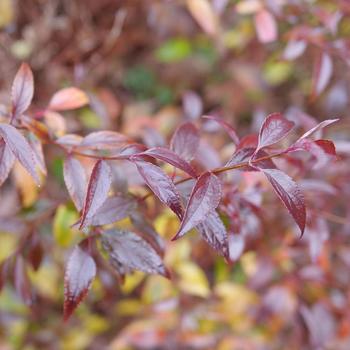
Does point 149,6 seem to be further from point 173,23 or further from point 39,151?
point 39,151

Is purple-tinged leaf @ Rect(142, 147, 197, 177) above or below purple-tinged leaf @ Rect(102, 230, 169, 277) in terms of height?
above

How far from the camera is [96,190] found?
69 centimetres

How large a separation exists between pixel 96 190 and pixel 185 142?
20 cm

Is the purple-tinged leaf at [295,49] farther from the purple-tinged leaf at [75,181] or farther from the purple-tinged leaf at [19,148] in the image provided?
the purple-tinged leaf at [19,148]

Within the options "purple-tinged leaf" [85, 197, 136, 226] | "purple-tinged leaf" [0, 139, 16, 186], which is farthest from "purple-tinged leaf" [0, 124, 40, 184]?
"purple-tinged leaf" [85, 197, 136, 226]

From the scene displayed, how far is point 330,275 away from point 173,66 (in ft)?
3.72

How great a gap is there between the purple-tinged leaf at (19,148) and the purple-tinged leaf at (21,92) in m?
0.13

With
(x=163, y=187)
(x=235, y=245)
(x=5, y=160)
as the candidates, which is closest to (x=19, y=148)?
(x=5, y=160)

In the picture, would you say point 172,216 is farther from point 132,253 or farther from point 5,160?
point 5,160

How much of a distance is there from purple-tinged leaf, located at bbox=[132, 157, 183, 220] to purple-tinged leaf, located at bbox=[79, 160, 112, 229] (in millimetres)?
54

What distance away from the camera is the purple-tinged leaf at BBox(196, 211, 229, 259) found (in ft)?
2.35

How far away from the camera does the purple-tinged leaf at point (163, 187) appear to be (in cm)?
65

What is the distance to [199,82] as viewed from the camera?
2289 mm

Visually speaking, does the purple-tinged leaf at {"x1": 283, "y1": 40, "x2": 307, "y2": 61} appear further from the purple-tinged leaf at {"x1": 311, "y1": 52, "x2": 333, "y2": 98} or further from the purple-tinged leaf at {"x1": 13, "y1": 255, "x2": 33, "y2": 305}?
the purple-tinged leaf at {"x1": 13, "y1": 255, "x2": 33, "y2": 305}
